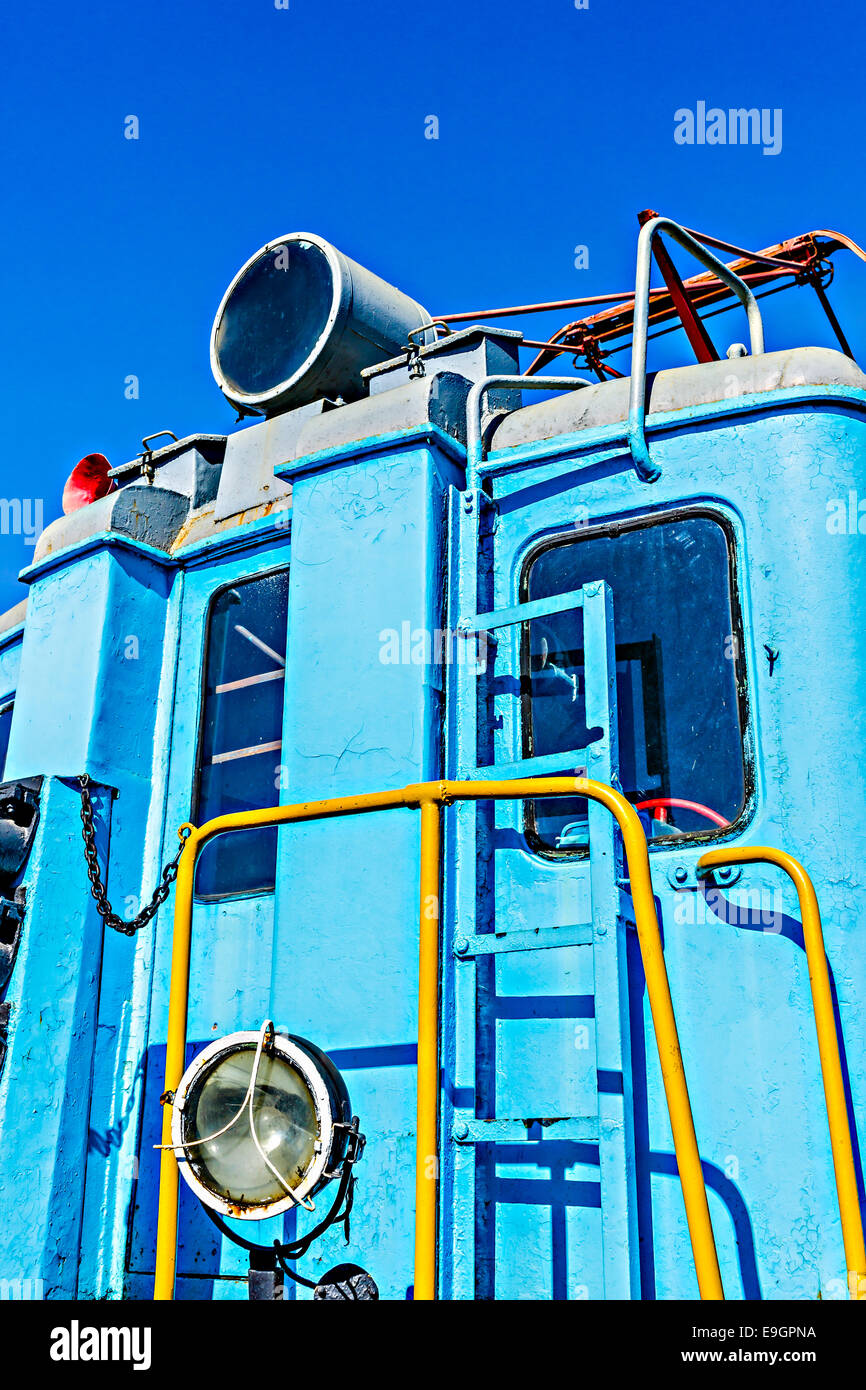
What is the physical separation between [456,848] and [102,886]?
1189 mm

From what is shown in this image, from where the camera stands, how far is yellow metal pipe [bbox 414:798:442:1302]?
98.7 inches

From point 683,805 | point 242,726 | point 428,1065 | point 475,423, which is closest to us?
point 428,1065

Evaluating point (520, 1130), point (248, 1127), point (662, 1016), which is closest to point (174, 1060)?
point (248, 1127)

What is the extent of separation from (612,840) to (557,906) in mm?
392

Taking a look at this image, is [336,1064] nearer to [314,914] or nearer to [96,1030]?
[314,914]

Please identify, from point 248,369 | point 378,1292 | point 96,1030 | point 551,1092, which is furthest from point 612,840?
point 248,369

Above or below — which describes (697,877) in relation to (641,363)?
below

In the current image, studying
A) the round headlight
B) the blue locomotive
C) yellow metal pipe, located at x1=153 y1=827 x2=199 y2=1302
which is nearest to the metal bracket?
the blue locomotive

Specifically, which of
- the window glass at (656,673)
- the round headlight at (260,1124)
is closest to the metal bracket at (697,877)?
the window glass at (656,673)

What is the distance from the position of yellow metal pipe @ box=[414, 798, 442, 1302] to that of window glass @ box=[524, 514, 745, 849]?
1.71 ft

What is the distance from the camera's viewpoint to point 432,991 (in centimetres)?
268

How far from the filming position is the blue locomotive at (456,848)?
2.72 metres

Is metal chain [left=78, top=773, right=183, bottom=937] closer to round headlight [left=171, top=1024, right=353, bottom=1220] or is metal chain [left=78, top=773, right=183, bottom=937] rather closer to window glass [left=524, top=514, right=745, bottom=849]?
round headlight [left=171, top=1024, right=353, bottom=1220]

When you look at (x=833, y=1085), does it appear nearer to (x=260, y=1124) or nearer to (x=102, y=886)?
(x=260, y=1124)
